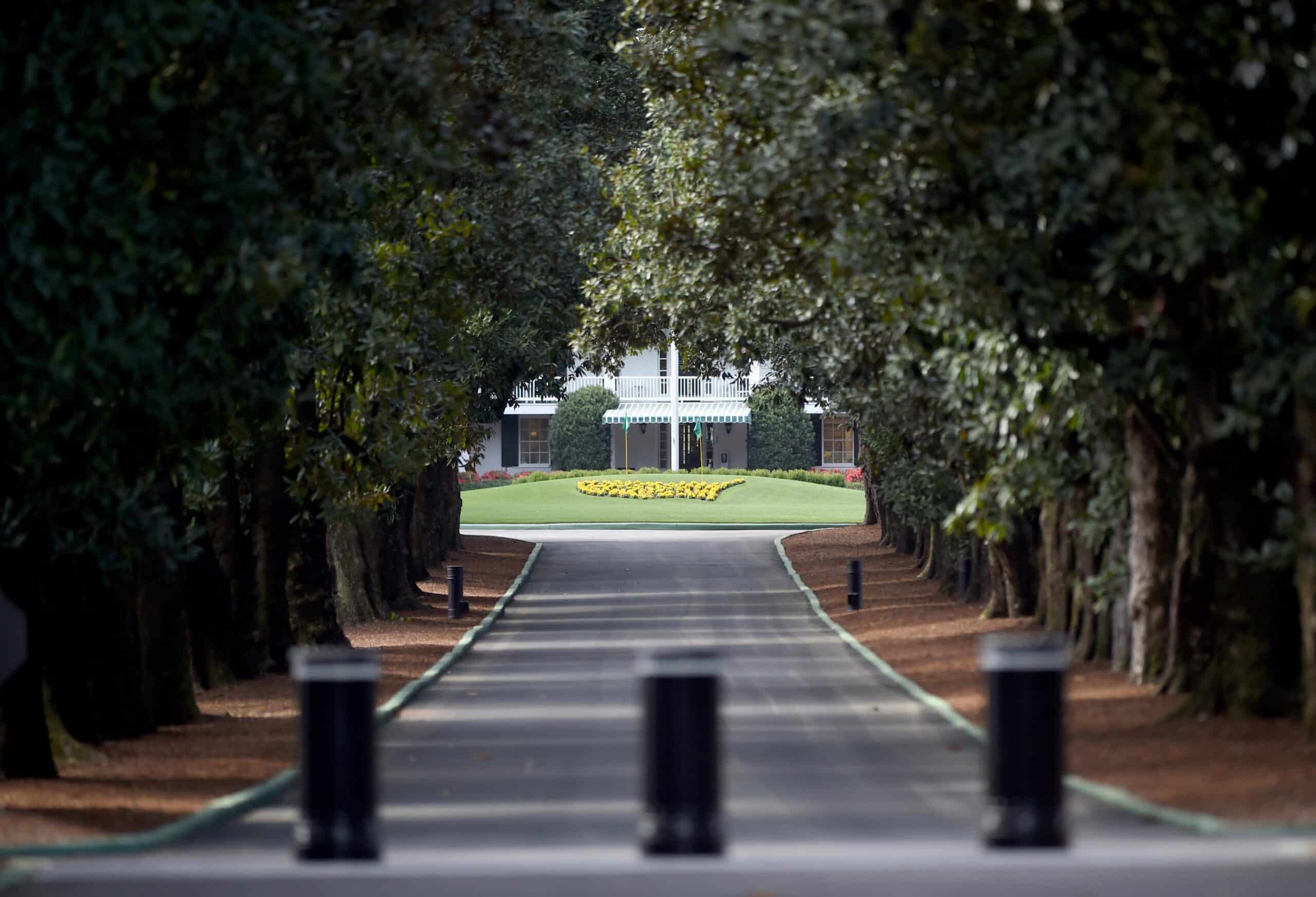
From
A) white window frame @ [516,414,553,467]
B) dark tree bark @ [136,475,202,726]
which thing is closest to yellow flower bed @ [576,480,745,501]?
white window frame @ [516,414,553,467]

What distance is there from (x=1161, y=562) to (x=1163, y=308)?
3572 mm

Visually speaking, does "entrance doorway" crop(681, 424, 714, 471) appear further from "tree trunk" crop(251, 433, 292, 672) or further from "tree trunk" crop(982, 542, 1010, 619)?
"tree trunk" crop(251, 433, 292, 672)

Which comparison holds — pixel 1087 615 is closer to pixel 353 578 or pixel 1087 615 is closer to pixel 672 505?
pixel 353 578

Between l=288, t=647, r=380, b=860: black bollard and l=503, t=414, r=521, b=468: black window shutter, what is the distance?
70934mm

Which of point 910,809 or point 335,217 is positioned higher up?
point 335,217

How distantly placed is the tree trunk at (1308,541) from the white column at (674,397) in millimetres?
59841

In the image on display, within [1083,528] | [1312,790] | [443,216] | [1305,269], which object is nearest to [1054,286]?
[1305,269]

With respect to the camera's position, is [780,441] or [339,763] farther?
[780,441]

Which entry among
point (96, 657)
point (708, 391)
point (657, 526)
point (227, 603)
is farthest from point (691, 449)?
point (96, 657)

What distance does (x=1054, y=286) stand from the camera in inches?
546

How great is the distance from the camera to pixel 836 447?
267ft

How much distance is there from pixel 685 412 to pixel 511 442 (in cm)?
904

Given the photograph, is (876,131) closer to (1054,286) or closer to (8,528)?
(1054,286)

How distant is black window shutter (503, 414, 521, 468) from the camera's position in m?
79.9
